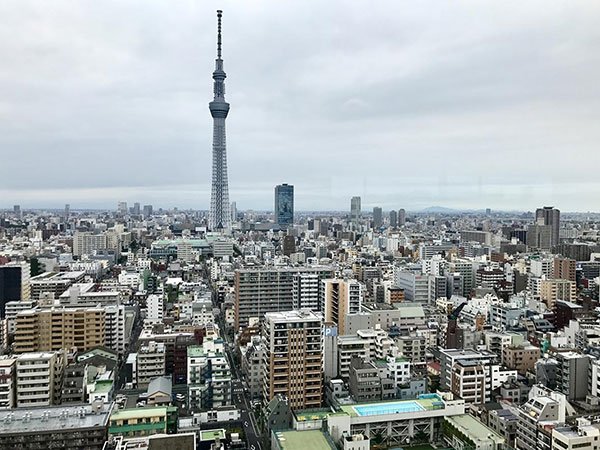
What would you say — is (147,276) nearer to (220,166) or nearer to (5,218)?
(220,166)

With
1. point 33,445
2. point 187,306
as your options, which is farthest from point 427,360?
point 33,445

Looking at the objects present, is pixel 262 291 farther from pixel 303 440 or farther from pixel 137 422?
pixel 303 440

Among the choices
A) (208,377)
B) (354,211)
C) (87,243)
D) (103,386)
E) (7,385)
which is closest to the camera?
(7,385)

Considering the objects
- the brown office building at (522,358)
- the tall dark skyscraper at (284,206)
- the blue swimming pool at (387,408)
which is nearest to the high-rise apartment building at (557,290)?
the brown office building at (522,358)

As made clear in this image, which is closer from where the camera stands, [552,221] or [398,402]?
[398,402]

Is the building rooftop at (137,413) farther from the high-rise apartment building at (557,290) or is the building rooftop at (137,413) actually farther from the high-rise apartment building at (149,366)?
Result: the high-rise apartment building at (557,290)

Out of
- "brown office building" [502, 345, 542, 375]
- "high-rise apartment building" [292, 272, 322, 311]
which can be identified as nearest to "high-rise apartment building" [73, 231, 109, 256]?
"high-rise apartment building" [292, 272, 322, 311]

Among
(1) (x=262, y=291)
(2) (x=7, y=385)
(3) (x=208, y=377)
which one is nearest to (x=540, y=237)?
(1) (x=262, y=291)
